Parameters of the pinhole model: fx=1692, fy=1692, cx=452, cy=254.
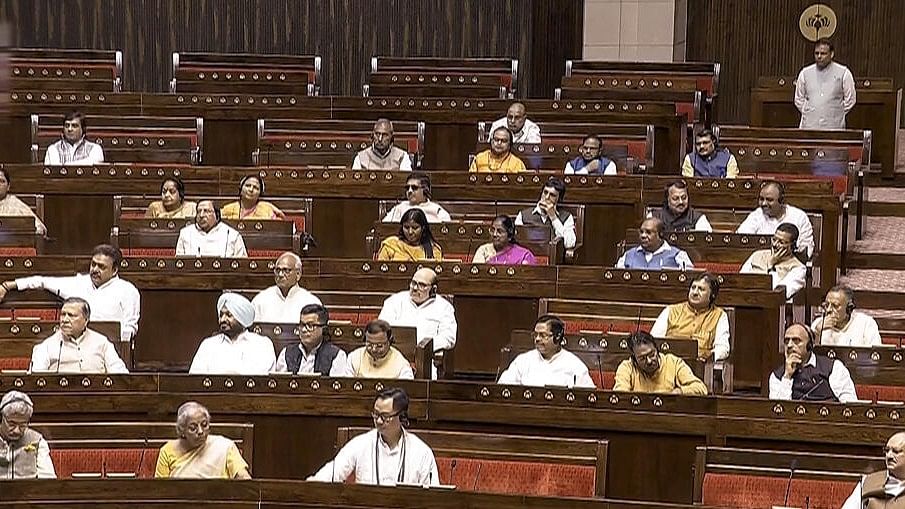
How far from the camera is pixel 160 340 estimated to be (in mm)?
5805

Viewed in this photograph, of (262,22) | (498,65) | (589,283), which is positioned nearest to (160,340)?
(589,283)

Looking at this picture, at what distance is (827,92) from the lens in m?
7.86

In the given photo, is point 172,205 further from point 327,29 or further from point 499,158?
point 327,29

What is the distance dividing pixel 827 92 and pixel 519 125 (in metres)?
1.54

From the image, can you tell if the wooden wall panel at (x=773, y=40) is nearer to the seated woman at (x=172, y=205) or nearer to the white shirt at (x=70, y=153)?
the white shirt at (x=70, y=153)

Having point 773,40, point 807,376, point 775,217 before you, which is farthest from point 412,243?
point 773,40

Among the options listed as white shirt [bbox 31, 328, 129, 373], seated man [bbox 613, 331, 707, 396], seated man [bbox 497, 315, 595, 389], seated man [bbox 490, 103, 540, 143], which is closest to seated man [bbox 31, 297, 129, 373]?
white shirt [bbox 31, 328, 129, 373]

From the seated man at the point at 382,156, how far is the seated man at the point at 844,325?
92.0 inches

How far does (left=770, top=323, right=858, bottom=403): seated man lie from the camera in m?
4.78

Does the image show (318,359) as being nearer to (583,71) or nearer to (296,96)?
(296,96)

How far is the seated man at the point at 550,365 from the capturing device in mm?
4961

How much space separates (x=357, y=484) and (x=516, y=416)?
3.18 ft

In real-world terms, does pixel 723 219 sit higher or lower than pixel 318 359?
higher

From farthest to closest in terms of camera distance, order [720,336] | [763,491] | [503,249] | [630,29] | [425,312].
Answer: [630,29], [503,249], [425,312], [720,336], [763,491]
